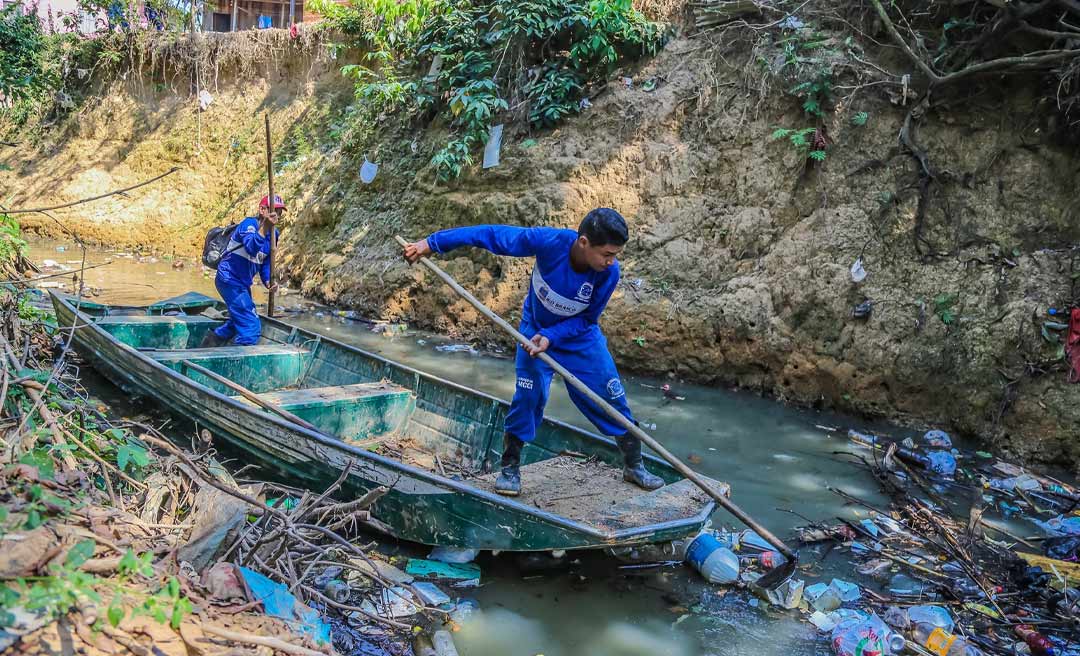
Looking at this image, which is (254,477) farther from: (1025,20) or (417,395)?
(1025,20)

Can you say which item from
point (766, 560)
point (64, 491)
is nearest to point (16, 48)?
point (64, 491)

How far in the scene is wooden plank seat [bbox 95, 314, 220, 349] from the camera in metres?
5.73

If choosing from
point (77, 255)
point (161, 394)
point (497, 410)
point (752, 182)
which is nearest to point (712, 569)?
point (497, 410)

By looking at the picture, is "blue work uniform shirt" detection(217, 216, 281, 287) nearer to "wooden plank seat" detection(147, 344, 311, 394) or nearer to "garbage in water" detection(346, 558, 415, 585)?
"wooden plank seat" detection(147, 344, 311, 394)

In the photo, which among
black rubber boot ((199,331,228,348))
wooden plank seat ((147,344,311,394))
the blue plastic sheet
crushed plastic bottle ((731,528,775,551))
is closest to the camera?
the blue plastic sheet

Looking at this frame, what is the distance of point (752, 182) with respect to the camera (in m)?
7.38

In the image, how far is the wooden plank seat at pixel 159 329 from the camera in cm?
573

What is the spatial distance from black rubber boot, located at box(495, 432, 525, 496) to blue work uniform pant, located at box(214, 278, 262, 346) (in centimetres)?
305

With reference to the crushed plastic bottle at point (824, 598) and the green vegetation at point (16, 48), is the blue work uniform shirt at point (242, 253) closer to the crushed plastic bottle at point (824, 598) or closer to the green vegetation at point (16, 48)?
the crushed plastic bottle at point (824, 598)

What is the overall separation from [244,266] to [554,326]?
3125 mm

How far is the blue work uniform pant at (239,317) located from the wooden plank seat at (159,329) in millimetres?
362

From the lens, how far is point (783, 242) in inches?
275

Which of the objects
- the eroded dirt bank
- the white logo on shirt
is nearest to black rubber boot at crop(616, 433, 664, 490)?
the white logo on shirt

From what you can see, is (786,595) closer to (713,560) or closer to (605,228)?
(713,560)
